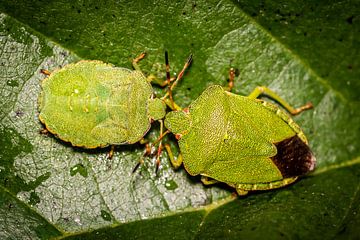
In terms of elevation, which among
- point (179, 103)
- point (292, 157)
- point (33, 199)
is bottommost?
point (33, 199)

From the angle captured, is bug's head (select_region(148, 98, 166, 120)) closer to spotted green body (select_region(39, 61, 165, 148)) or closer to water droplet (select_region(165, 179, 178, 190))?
spotted green body (select_region(39, 61, 165, 148))

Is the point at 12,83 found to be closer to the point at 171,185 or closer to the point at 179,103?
the point at 179,103

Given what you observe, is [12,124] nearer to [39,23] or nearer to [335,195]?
[39,23]

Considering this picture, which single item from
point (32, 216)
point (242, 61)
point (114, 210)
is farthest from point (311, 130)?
point (32, 216)

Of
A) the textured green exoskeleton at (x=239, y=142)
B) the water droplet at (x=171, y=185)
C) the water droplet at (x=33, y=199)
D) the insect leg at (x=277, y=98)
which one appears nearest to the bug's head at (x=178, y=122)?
the textured green exoskeleton at (x=239, y=142)

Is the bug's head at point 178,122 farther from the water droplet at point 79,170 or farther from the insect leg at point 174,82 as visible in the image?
the water droplet at point 79,170

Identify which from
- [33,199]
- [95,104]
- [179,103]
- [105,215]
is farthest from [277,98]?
[33,199]

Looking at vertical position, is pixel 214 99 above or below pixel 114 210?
above

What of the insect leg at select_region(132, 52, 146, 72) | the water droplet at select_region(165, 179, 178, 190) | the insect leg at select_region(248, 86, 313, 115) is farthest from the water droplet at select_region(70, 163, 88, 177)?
the insect leg at select_region(248, 86, 313, 115)
